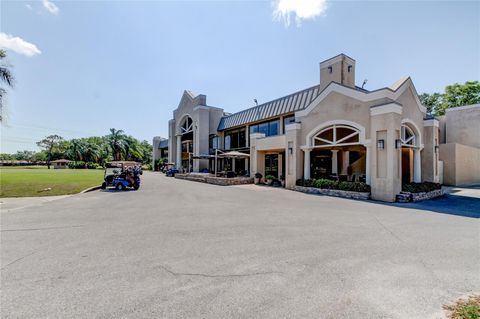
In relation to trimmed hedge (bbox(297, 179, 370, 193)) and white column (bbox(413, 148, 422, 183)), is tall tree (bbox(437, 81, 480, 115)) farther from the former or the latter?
trimmed hedge (bbox(297, 179, 370, 193))

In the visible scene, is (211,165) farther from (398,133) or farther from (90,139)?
(90,139)

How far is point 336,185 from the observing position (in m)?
14.3

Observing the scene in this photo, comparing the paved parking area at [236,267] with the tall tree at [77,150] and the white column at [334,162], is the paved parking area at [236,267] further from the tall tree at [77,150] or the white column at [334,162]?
the tall tree at [77,150]

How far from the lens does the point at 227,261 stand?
451 cm

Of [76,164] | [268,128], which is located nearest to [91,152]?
[76,164]

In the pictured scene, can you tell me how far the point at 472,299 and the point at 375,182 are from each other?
10.4 m

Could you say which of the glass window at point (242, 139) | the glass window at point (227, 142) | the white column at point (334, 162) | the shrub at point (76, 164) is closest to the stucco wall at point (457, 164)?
the white column at point (334, 162)

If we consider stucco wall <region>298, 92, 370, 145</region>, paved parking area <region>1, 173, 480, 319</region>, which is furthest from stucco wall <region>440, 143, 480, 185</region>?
paved parking area <region>1, 173, 480, 319</region>

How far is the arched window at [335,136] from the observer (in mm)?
14808

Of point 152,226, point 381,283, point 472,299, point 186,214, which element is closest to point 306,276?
point 381,283

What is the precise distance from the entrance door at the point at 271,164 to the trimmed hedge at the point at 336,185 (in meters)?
7.27

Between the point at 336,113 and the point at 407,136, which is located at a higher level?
the point at 336,113

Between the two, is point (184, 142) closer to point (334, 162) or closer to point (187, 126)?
point (187, 126)

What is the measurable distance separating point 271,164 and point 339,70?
1086 cm
